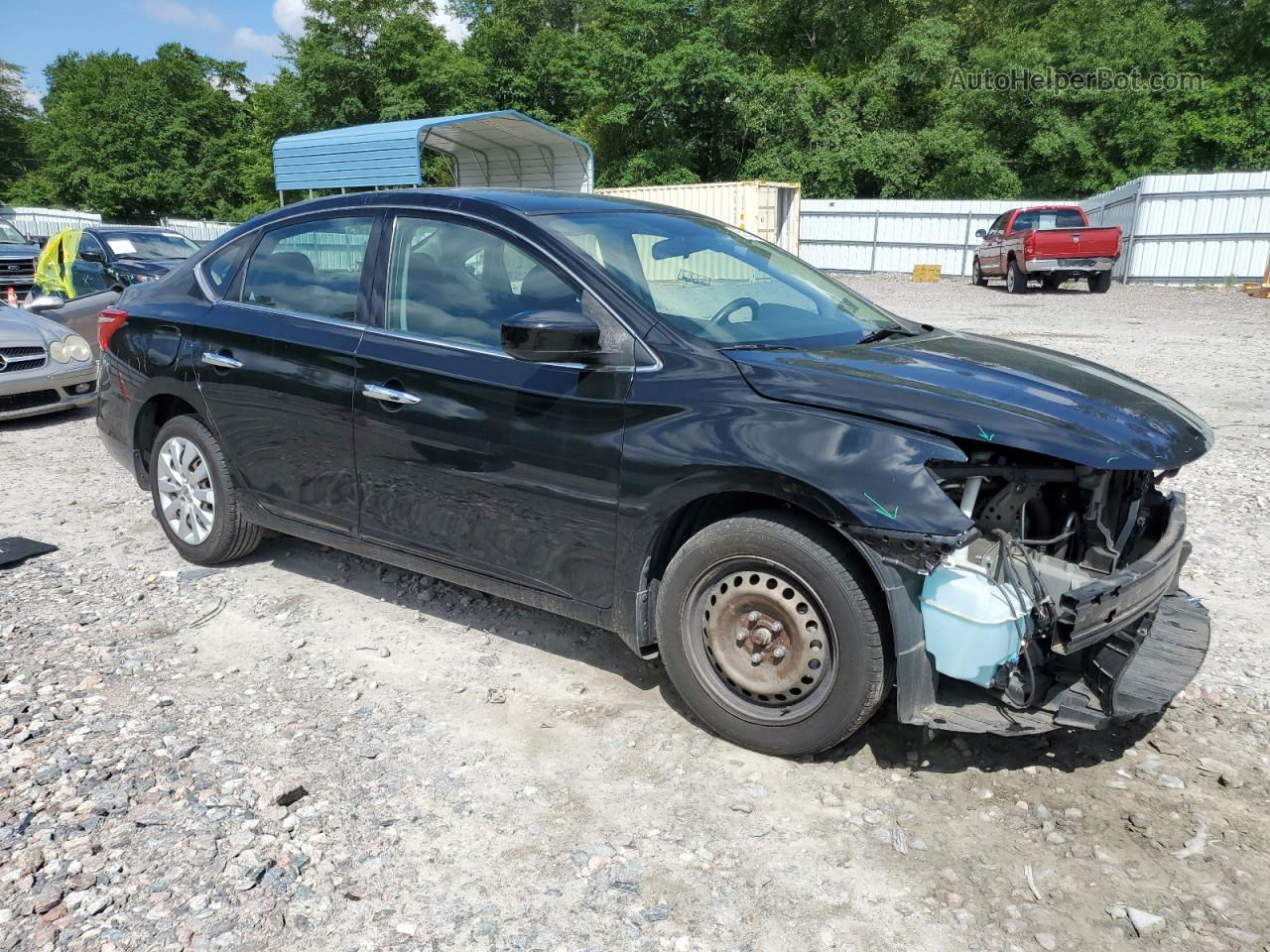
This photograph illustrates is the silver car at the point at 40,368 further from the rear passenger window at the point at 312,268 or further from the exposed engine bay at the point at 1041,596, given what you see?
the exposed engine bay at the point at 1041,596

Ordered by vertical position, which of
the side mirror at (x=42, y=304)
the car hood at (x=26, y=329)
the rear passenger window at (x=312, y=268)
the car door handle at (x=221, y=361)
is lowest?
the car hood at (x=26, y=329)

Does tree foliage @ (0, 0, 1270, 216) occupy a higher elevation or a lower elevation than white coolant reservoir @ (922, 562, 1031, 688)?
higher

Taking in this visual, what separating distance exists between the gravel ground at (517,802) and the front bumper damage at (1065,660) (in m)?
0.34

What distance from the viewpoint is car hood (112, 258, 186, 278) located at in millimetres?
13680

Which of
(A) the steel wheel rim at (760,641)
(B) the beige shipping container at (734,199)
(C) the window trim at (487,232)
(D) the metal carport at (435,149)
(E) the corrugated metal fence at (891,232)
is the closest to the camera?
(A) the steel wheel rim at (760,641)

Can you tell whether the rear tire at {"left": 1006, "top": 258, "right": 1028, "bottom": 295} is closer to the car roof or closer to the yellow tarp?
the yellow tarp

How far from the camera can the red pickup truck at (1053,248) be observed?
67.1 ft

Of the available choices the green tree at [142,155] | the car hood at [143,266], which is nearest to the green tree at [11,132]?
the green tree at [142,155]

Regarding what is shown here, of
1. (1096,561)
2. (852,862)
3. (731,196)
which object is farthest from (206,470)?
(731,196)

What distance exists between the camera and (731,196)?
2492 centimetres

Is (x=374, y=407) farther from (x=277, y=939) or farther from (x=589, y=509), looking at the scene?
(x=277, y=939)

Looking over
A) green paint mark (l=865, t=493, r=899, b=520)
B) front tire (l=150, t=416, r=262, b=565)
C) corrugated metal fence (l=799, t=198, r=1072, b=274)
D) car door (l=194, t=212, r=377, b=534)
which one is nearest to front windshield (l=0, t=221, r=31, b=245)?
front tire (l=150, t=416, r=262, b=565)

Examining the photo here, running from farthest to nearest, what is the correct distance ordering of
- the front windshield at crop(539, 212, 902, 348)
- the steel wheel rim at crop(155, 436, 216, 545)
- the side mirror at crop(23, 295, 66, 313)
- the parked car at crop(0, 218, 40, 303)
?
the parked car at crop(0, 218, 40, 303) → the side mirror at crop(23, 295, 66, 313) → the steel wheel rim at crop(155, 436, 216, 545) → the front windshield at crop(539, 212, 902, 348)

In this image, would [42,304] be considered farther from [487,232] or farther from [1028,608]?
[1028,608]
